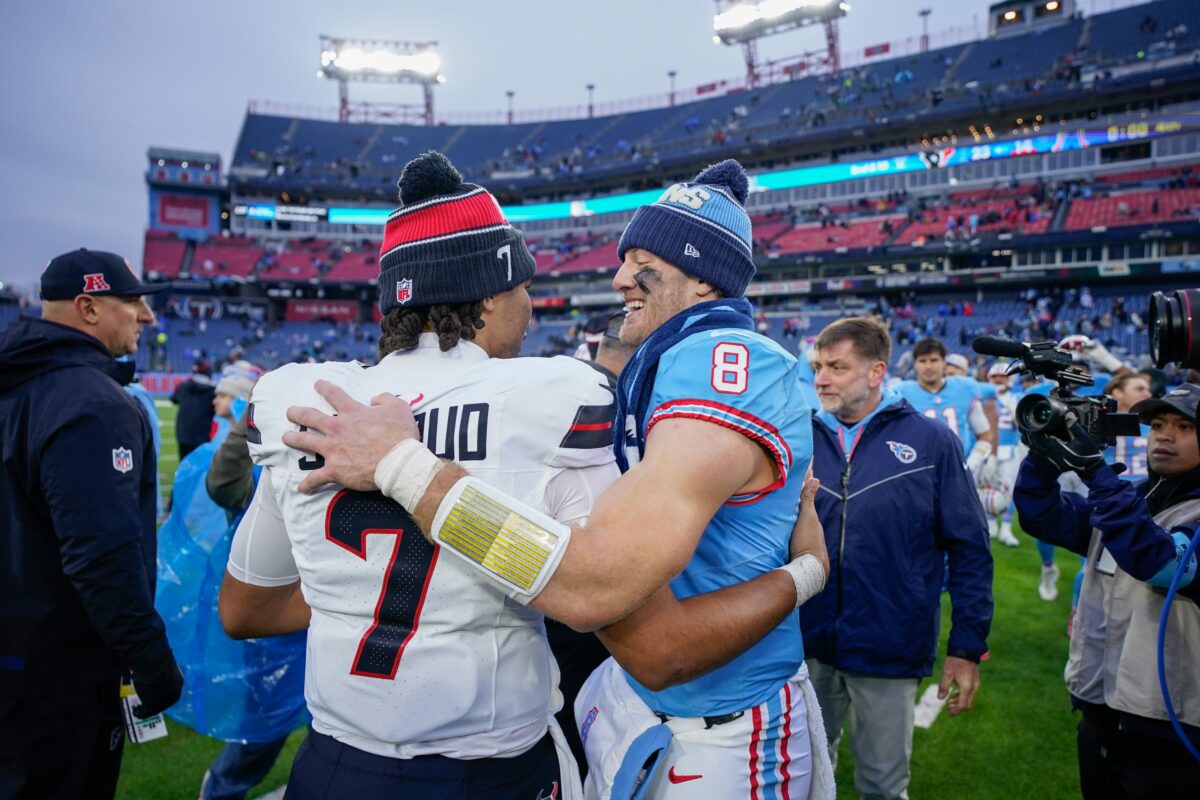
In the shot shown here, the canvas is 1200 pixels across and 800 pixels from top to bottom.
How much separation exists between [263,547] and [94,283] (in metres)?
1.79

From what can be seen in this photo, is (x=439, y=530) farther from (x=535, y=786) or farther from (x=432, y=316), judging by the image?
(x=535, y=786)

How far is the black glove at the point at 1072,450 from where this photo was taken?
8.07 ft

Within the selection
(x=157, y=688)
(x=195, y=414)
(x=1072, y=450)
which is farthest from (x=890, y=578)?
(x=195, y=414)

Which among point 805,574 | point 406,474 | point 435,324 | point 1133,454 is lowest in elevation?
point 1133,454

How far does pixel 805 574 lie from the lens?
192 centimetres

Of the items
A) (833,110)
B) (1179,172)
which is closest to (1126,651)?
(1179,172)

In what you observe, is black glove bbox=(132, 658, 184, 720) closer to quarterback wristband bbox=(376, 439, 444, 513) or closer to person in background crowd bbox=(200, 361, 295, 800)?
person in background crowd bbox=(200, 361, 295, 800)

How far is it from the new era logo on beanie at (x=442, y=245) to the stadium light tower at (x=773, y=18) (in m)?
53.0

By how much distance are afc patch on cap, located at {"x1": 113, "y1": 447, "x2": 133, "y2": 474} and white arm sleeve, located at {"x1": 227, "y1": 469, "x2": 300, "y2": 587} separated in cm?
95

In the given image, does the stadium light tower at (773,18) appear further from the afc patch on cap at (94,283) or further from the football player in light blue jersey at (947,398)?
the afc patch on cap at (94,283)

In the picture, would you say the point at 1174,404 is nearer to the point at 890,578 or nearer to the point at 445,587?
the point at 890,578

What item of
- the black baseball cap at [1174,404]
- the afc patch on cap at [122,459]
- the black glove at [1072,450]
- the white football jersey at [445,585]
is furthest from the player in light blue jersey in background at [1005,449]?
the afc patch on cap at [122,459]

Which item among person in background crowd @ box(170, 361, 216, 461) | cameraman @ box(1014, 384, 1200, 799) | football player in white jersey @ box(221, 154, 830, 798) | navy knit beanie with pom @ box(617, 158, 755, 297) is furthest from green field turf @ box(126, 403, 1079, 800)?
person in background crowd @ box(170, 361, 216, 461)

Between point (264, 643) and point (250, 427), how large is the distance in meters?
2.21
